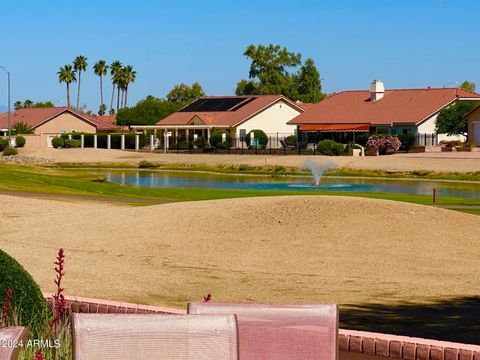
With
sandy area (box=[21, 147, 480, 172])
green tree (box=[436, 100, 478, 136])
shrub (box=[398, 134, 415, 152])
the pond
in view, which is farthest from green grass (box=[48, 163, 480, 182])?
green tree (box=[436, 100, 478, 136])

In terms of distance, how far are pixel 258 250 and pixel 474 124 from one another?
73.4 m

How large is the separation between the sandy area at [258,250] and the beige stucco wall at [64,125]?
3696 inches

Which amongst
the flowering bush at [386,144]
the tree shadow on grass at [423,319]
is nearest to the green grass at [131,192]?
the tree shadow on grass at [423,319]

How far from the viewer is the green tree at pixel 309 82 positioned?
159750mm

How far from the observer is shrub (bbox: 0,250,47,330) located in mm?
11094

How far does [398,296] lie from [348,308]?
5.26ft

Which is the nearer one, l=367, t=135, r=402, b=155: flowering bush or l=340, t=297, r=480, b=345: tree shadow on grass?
l=340, t=297, r=480, b=345: tree shadow on grass

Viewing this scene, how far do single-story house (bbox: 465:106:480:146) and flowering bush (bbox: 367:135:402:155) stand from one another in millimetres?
7474

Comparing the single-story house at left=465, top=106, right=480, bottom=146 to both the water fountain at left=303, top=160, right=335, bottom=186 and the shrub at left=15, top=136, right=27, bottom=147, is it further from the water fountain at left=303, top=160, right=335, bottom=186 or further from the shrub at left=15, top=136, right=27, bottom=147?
the shrub at left=15, top=136, right=27, bottom=147

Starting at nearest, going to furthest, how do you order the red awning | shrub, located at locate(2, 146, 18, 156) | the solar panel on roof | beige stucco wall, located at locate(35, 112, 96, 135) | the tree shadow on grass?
the tree shadow on grass
shrub, located at locate(2, 146, 18, 156)
the red awning
the solar panel on roof
beige stucco wall, located at locate(35, 112, 96, 135)

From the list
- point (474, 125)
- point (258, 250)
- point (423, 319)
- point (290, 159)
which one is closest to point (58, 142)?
point (290, 159)

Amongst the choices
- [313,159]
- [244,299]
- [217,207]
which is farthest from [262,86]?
[244,299]

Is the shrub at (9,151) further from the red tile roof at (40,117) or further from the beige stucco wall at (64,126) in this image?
the red tile roof at (40,117)

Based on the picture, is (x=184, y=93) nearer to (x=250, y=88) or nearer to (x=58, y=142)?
(x=250, y=88)
